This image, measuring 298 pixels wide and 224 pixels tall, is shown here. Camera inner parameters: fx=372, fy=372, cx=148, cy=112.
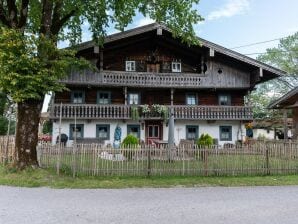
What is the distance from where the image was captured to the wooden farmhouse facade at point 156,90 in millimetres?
28234

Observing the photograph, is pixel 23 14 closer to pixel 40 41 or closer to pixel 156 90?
pixel 40 41

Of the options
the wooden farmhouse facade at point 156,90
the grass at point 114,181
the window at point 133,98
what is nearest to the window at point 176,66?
the wooden farmhouse facade at point 156,90

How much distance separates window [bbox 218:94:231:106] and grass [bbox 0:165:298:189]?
58.4ft

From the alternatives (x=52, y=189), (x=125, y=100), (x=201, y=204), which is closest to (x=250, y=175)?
(x=201, y=204)

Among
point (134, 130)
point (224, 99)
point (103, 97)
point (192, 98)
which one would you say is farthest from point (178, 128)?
point (103, 97)

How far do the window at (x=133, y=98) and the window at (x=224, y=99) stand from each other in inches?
273

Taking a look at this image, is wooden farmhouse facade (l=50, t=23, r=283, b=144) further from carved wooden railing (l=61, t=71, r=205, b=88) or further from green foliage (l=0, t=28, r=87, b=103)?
green foliage (l=0, t=28, r=87, b=103)

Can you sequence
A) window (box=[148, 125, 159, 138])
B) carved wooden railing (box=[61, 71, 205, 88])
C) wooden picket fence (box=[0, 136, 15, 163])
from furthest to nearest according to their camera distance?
window (box=[148, 125, 159, 138]) < carved wooden railing (box=[61, 71, 205, 88]) < wooden picket fence (box=[0, 136, 15, 163])

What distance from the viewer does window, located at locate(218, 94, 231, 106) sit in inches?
1242

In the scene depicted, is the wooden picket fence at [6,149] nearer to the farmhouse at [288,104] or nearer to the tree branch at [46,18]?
the tree branch at [46,18]

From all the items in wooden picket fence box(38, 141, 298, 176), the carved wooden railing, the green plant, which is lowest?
wooden picket fence box(38, 141, 298, 176)

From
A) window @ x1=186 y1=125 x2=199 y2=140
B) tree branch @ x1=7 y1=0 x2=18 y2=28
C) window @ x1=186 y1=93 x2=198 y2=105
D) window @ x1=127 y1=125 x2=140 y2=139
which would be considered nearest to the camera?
tree branch @ x1=7 y1=0 x2=18 y2=28

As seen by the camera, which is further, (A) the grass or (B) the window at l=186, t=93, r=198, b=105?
(B) the window at l=186, t=93, r=198, b=105

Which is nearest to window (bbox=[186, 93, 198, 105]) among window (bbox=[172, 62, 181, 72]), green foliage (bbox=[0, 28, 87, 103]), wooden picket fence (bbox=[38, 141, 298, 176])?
window (bbox=[172, 62, 181, 72])
